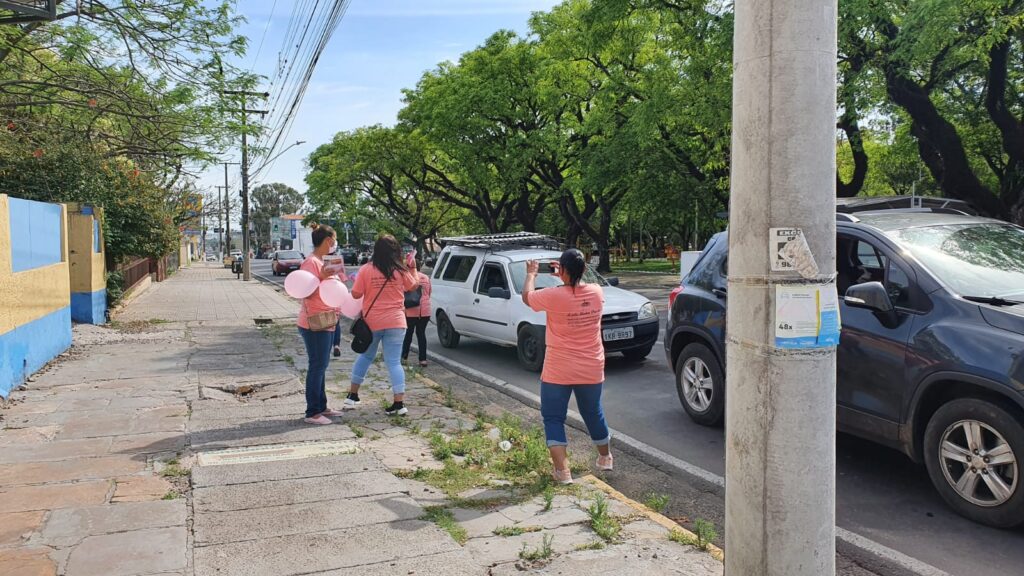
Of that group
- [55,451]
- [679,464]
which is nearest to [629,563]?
[679,464]

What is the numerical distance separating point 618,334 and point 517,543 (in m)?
5.45

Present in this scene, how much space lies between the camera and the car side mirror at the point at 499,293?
9.76 meters

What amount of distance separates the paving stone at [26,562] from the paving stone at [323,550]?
0.67 meters

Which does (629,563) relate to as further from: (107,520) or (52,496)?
(52,496)

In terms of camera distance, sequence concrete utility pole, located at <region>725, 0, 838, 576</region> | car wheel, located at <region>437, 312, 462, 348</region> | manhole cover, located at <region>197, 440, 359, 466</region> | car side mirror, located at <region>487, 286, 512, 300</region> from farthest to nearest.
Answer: car wheel, located at <region>437, 312, 462, 348</region>, car side mirror, located at <region>487, 286, 512, 300</region>, manhole cover, located at <region>197, 440, 359, 466</region>, concrete utility pole, located at <region>725, 0, 838, 576</region>

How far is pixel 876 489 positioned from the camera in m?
4.88

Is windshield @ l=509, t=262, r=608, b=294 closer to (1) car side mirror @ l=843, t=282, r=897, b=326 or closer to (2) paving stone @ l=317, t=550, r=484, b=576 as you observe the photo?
(1) car side mirror @ l=843, t=282, r=897, b=326

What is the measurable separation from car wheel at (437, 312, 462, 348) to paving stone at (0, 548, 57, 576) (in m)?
8.12

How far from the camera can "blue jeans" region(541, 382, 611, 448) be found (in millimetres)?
4797

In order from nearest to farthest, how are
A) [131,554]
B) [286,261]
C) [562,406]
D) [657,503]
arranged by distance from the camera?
[131,554], [657,503], [562,406], [286,261]

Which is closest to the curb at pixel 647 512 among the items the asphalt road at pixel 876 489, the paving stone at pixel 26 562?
the asphalt road at pixel 876 489

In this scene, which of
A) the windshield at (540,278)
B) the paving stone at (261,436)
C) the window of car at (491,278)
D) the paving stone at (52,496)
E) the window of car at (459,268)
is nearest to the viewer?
the paving stone at (52,496)

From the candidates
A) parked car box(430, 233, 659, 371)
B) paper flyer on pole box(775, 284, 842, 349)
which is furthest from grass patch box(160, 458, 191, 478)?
paper flyer on pole box(775, 284, 842, 349)

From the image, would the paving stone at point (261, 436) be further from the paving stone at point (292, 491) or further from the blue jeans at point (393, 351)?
the paving stone at point (292, 491)
